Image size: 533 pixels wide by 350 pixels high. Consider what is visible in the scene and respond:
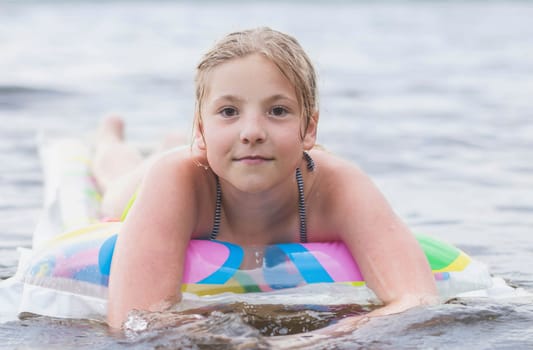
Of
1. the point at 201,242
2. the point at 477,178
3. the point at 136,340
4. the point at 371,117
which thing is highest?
the point at 371,117

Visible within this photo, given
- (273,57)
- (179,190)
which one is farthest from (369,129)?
(273,57)

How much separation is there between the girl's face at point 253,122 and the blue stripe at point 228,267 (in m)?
0.37

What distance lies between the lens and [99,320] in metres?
3.19

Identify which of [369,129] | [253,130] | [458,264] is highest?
[369,129]

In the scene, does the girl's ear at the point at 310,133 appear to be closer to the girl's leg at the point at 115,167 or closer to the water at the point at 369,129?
the water at the point at 369,129

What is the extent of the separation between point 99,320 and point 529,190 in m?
3.72

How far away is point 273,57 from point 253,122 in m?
0.24

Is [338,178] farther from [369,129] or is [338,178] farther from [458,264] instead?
[369,129]

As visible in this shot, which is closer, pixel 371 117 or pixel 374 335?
pixel 374 335

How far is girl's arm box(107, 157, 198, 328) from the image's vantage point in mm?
3008

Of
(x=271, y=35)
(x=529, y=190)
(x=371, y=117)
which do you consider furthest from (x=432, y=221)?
(x=371, y=117)

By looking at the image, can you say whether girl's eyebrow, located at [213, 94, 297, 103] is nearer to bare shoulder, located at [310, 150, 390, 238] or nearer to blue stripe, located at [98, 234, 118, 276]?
bare shoulder, located at [310, 150, 390, 238]

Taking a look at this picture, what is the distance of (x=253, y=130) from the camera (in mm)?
2902

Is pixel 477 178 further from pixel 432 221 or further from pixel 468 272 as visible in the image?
pixel 468 272
